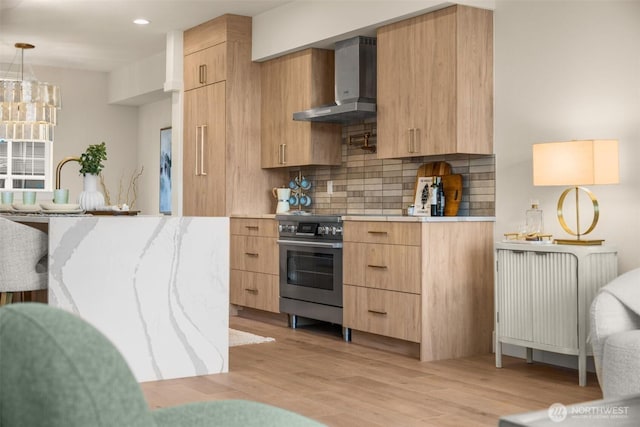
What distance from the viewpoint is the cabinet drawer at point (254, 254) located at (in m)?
6.15

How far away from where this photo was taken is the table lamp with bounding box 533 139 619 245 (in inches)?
155

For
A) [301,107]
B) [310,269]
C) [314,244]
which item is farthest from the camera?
[301,107]

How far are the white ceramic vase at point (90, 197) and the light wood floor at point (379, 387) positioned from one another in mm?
1152

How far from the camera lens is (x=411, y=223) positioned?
469cm

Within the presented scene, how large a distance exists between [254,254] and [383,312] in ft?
5.72

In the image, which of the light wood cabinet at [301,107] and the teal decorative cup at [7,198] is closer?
the teal decorative cup at [7,198]

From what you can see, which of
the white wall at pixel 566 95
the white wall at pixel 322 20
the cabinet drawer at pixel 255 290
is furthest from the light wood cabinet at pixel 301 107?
the white wall at pixel 566 95

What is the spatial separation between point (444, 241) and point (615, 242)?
100 cm

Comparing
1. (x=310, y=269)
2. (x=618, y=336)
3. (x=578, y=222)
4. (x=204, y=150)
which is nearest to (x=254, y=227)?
(x=310, y=269)

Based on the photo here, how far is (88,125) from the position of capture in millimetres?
9750

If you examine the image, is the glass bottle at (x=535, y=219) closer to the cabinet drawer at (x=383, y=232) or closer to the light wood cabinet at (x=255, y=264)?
the cabinet drawer at (x=383, y=232)

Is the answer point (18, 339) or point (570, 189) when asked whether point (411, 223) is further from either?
point (18, 339)

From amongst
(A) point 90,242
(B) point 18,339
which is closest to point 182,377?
(A) point 90,242

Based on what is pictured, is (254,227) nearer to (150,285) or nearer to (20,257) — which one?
(150,285)
